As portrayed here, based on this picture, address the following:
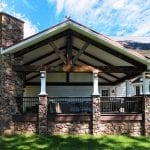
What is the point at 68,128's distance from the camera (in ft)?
61.0

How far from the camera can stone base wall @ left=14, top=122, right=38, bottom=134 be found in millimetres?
18562

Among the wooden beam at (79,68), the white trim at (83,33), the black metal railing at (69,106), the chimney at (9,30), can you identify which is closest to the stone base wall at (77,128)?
the black metal railing at (69,106)

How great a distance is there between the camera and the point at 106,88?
95.7ft

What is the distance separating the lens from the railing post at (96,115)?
60.7 ft

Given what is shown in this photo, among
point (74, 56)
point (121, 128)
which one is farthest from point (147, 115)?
point (74, 56)

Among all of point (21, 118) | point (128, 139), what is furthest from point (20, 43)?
point (128, 139)

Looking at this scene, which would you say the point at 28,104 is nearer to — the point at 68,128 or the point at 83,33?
the point at 68,128

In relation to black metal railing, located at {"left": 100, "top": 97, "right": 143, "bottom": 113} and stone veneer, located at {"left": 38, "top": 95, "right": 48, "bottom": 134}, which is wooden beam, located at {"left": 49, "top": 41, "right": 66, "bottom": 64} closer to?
stone veneer, located at {"left": 38, "top": 95, "right": 48, "bottom": 134}

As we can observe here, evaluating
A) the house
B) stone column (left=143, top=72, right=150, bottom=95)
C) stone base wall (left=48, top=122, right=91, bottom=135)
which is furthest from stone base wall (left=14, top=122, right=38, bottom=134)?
stone column (left=143, top=72, right=150, bottom=95)

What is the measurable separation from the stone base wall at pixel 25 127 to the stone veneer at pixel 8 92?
233 millimetres

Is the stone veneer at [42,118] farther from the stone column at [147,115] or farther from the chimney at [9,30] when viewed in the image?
the stone column at [147,115]

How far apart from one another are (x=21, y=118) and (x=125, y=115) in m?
4.81

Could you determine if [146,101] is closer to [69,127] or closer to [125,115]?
[125,115]

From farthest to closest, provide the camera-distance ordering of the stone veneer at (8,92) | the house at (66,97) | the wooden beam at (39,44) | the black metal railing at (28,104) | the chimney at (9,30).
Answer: the black metal railing at (28,104) < the chimney at (9,30) < the wooden beam at (39,44) < the stone veneer at (8,92) < the house at (66,97)
